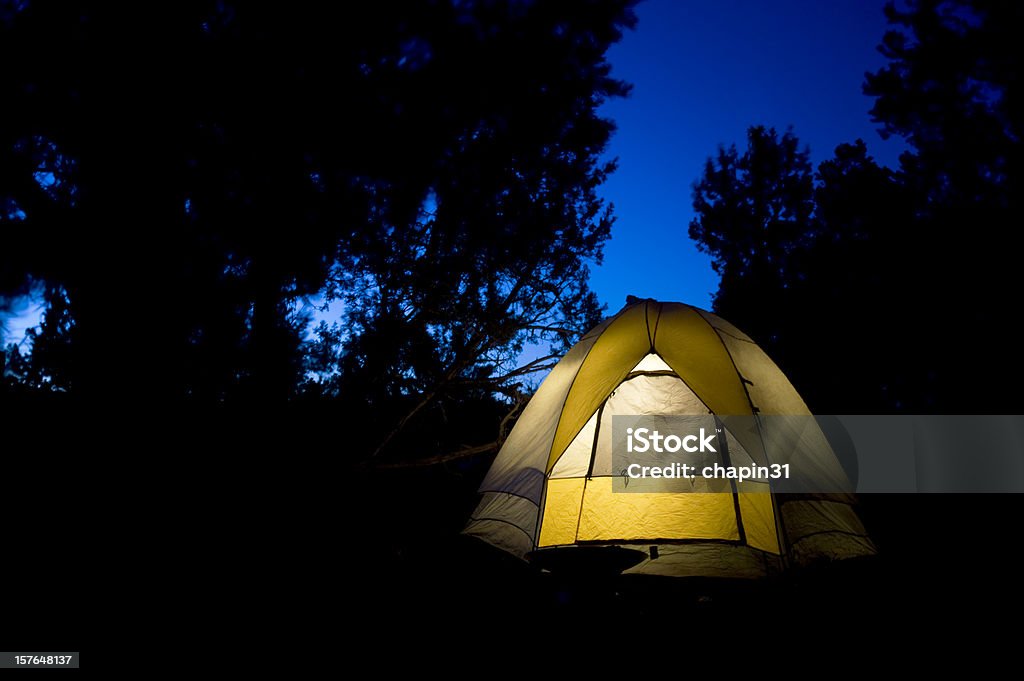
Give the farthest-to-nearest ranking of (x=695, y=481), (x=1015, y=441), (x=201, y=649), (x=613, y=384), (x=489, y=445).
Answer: (x=1015, y=441)
(x=489, y=445)
(x=695, y=481)
(x=613, y=384)
(x=201, y=649)

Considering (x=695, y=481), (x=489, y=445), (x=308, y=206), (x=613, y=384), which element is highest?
(x=308, y=206)

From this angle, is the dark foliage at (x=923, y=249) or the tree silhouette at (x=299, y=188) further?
the dark foliage at (x=923, y=249)

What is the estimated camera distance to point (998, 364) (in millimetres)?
7227

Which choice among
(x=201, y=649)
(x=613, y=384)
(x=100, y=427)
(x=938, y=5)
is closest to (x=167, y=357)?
(x=100, y=427)

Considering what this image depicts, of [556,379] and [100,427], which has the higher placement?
[556,379]

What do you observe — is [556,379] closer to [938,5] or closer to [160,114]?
[160,114]

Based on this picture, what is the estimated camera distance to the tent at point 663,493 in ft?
10.4

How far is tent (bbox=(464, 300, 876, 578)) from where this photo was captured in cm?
318

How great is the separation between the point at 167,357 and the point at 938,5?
984 centimetres
